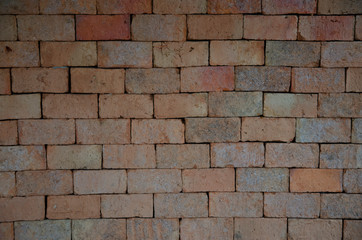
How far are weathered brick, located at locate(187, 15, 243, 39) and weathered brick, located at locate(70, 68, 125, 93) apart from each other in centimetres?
95

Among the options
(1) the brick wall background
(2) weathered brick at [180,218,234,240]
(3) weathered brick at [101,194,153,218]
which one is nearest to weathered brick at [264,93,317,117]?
(1) the brick wall background

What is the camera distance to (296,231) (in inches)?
122

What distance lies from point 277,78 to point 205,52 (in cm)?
90

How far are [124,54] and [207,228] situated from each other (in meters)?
2.30

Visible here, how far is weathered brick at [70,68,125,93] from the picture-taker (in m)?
2.95

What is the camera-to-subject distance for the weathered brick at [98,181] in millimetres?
3037

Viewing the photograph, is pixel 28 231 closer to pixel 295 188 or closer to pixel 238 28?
pixel 295 188

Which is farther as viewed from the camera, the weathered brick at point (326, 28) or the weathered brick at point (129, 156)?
the weathered brick at point (129, 156)

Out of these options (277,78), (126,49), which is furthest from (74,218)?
(277,78)

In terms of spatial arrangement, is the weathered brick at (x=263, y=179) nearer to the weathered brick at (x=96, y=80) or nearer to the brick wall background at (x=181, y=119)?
the brick wall background at (x=181, y=119)

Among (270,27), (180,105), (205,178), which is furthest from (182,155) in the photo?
(270,27)

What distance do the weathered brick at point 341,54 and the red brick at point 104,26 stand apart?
7.50ft

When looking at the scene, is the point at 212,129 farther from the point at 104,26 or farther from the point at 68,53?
the point at 68,53

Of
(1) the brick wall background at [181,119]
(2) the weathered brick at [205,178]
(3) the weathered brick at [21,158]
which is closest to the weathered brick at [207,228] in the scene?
(1) the brick wall background at [181,119]
